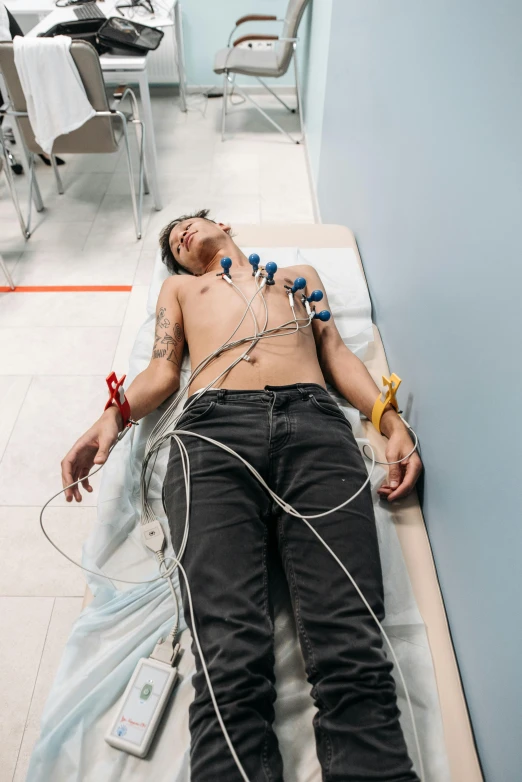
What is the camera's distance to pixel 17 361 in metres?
2.06

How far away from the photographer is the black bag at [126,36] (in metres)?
2.54

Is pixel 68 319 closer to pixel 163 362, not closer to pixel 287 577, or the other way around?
pixel 163 362

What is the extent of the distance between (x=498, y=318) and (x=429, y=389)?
34 cm

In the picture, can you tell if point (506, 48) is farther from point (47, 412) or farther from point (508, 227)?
point (47, 412)

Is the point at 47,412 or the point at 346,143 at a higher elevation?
the point at 346,143

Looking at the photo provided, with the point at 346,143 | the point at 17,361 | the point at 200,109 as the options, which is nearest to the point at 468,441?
the point at 346,143

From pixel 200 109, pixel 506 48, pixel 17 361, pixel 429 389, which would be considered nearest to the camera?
pixel 506 48

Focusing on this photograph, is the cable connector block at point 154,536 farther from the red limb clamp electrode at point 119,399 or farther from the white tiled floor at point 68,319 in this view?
the white tiled floor at point 68,319

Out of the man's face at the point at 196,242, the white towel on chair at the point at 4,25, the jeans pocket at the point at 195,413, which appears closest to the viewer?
the jeans pocket at the point at 195,413

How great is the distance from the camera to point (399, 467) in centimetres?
124

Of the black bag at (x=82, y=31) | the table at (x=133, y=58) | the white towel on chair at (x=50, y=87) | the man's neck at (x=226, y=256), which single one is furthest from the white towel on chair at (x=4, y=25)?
the man's neck at (x=226, y=256)

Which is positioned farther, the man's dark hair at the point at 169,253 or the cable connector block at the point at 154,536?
the man's dark hair at the point at 169,253

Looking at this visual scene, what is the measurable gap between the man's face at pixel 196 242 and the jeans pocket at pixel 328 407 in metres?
0.71

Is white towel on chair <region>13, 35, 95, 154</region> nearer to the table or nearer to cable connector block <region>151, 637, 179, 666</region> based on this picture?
the table
